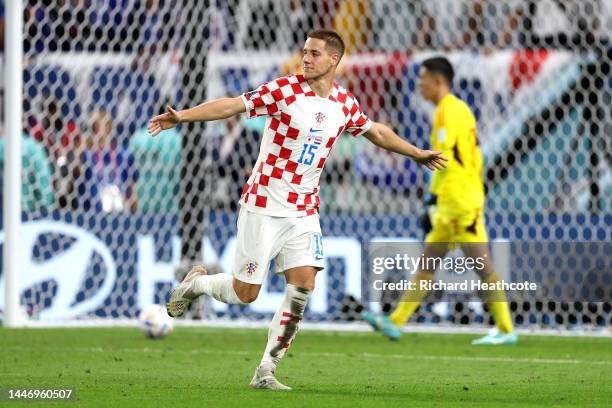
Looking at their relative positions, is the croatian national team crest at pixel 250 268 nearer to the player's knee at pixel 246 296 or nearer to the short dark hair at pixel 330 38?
the player's knee at pixel 246 296

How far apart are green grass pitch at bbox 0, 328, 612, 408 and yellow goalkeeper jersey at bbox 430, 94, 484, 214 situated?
1.19 m

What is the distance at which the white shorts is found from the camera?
7.30m

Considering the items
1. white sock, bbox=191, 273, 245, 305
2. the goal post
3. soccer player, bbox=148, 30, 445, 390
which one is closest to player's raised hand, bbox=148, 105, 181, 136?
soccer player, bbox=148, 30, 445, 390

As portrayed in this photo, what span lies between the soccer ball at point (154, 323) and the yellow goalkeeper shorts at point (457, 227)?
231cm

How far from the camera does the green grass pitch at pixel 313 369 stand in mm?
6838

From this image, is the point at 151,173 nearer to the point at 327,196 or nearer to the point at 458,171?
the point at 327,196

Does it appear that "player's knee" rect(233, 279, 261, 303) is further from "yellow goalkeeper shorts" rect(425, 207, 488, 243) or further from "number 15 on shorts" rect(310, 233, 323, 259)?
"yellow goalkeeper shorts" rect(425, 207, 488, 243)

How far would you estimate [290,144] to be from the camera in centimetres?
736

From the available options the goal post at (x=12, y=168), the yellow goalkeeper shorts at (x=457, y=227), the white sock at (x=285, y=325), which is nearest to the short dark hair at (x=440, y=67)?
the yellow goalkeeper shorts at (x=457, y=227)

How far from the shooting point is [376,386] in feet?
24.7

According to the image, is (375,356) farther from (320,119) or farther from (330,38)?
(330,38)

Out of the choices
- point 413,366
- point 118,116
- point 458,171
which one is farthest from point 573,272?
point 118,116
